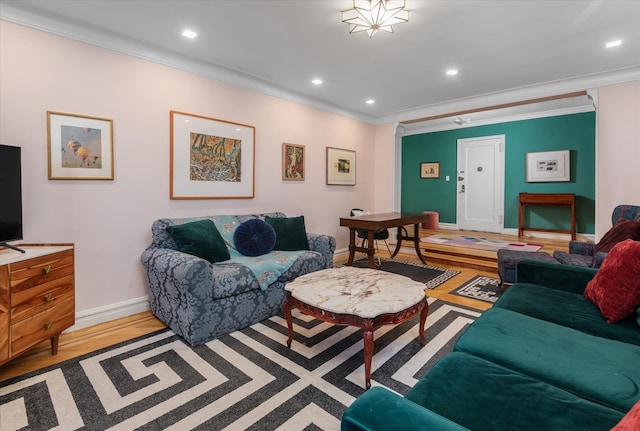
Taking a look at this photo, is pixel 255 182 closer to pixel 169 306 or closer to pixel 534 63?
pixel 169 306

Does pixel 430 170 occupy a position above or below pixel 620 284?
above

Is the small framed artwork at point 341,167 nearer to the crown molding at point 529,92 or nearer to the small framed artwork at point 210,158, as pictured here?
the crown molding at point 529,92

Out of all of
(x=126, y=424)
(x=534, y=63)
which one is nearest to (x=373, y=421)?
(x=126, y=424)

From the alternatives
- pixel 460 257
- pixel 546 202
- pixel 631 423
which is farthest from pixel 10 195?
pixel 546 202

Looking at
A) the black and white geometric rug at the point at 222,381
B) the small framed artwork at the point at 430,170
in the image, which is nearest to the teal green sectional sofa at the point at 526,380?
the black and white geometric rug at the point at 222,381

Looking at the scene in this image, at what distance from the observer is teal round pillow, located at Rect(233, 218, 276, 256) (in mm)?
3191

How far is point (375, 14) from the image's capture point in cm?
234

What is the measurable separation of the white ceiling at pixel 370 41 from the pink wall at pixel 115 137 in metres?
0.16

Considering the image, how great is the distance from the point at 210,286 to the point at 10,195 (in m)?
1.43

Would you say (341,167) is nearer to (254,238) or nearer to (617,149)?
(254,238)

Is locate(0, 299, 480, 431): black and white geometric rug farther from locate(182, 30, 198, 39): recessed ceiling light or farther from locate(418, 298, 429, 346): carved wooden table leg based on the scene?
locate(182, 30, 198, 39): recessed ceiling light

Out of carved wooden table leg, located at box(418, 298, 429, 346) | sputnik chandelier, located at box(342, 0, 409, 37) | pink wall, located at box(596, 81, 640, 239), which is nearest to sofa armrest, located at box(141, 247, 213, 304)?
carved wooden table leg, located at box(418, 298, 429, 346)

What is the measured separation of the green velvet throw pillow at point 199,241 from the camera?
272 cm

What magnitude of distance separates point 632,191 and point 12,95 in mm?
6037
